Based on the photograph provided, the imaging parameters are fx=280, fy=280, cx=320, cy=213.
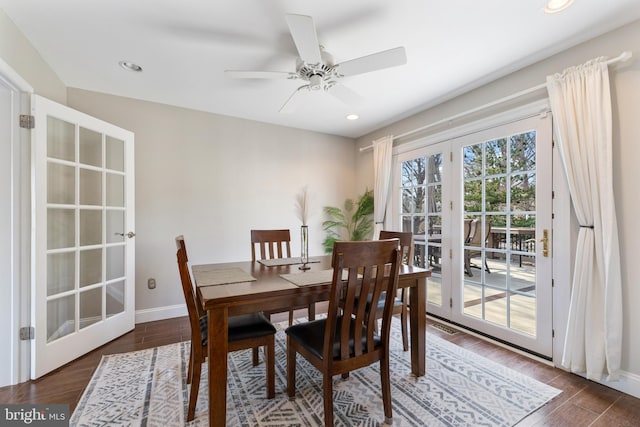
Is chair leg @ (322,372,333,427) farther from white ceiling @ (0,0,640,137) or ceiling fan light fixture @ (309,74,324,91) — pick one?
white ceiling @ (0,0,640,137)

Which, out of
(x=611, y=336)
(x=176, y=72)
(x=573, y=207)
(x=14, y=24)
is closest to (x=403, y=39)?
(x=573, y=207)

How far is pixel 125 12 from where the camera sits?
174cm

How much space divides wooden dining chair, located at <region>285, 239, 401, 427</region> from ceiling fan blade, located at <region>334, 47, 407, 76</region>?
115 centimetres

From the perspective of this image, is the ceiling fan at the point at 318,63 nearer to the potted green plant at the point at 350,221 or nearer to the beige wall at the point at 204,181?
the beige wall at the point at 204,181

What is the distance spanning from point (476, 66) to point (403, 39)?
81 cm

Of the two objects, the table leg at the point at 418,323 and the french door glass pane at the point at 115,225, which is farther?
the french door glass pane at the point at 115,225

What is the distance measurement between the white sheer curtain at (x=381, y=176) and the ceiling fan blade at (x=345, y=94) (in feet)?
4.70

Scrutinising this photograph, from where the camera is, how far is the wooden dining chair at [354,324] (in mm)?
1407

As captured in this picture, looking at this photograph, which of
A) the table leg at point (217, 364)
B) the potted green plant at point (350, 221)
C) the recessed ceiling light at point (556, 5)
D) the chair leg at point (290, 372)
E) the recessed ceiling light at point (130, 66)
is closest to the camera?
the table leg at point (217, 364)

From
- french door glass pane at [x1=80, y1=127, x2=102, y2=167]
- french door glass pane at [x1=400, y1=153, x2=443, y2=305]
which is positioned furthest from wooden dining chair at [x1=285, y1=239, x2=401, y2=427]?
french door glass pane at [x1=80, y1=127, x2=102, y2=167]

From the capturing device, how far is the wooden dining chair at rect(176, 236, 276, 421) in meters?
1.53

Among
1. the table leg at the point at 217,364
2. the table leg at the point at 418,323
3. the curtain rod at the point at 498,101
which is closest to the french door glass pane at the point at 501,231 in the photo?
the curtain rod at the point at 498,101

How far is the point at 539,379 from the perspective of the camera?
199cm

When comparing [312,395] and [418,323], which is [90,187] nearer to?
[312,395]
